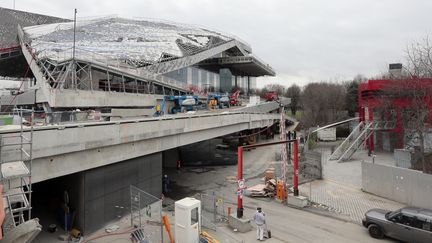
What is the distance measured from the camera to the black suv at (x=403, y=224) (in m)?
13.8

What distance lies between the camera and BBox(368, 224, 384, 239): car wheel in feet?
50.0

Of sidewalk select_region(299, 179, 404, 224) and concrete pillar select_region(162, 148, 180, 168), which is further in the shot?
concrete pillar select_region(162, 148, 180, 168)

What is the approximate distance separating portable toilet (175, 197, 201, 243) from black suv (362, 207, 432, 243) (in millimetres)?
8552

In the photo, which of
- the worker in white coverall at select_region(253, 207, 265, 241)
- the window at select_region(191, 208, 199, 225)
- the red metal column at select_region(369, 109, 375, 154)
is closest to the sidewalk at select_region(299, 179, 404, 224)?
the worker in white coverall at select_region(253, 207, 265, 241)

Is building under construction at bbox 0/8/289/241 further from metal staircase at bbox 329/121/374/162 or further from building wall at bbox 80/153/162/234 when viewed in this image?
metal staircase at bbox 329/121/374/162

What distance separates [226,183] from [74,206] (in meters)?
14.5

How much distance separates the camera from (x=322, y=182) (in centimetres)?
2556

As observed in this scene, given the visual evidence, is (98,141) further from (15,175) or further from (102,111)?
(102,111)

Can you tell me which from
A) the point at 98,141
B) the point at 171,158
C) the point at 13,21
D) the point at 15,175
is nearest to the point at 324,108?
the point at 171,158

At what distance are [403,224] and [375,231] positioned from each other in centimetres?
135

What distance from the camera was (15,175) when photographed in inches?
348

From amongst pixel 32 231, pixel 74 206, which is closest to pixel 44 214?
pixel 74 206

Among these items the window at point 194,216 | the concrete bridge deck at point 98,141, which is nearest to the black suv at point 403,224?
the window at point 194,216

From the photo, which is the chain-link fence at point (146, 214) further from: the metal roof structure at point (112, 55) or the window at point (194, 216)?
the metal roof structure at point (112, 55)
